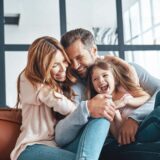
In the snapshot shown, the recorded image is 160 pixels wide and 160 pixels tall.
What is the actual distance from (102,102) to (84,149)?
0.21 metres

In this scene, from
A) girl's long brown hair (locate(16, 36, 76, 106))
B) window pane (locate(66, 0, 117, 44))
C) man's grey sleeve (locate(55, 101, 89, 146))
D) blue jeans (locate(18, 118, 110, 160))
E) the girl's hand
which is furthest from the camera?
window pane (locate(66, 0, 117, 44))

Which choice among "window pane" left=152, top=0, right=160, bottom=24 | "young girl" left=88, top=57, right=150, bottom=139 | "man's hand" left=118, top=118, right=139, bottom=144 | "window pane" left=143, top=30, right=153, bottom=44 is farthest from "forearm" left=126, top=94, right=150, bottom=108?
"window pane" left=152, top=0, right=160, bottom=24

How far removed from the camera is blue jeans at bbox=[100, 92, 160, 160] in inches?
41.5

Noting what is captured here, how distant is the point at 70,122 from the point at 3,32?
1108mm

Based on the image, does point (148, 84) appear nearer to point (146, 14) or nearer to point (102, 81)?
point (102, 81)

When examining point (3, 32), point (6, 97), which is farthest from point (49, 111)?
point (3, 32)

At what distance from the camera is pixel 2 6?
6.86 feet

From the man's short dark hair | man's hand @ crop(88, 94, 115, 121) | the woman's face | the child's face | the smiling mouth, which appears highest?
the man's short dark hair

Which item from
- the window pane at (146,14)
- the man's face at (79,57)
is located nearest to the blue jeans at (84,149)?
the man's face at (79,57)

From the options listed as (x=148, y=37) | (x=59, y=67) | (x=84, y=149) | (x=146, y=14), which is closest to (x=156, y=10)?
(x=146, y=14)

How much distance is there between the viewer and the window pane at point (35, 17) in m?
2.13

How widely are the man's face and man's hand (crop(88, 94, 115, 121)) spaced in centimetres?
25

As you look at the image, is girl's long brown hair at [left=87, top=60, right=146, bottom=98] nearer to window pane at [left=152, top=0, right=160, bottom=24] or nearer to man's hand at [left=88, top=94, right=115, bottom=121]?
man's hand at [left=88, top=94, right=115, bottom=121]

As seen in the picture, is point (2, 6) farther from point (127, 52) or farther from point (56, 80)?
point (56, 80)
